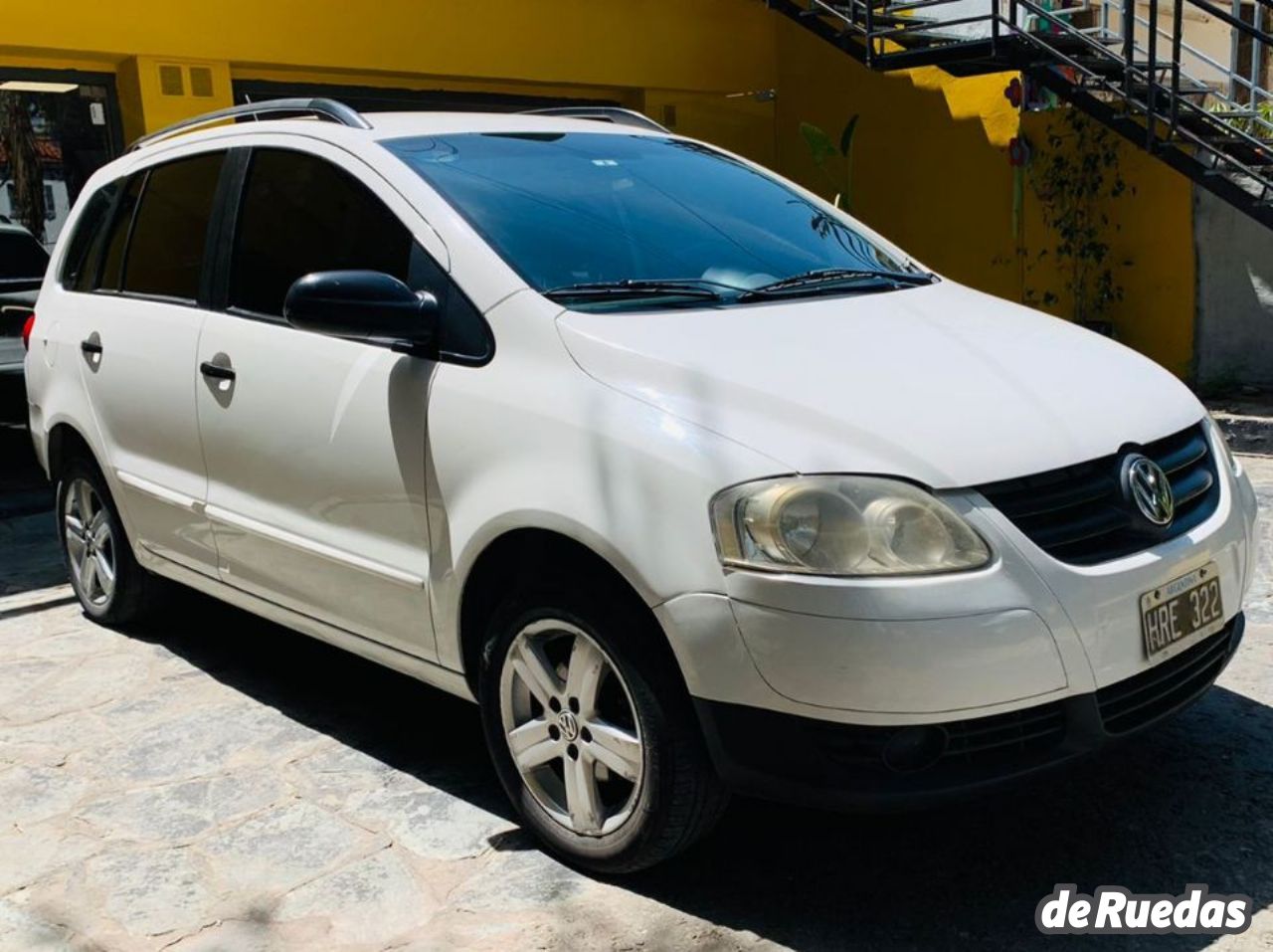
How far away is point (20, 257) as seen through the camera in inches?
311

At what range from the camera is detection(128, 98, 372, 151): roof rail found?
374cm

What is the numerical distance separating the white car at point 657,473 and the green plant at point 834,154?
728 centimetres

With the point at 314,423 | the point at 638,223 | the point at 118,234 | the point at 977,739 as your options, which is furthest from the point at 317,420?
the point at 977,739

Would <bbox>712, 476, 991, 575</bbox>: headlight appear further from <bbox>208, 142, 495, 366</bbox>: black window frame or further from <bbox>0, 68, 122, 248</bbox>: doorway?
<bbox>0, 68, 122, 248</bbox>: doorway

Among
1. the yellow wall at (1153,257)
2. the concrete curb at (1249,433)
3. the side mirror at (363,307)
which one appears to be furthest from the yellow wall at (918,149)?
the side mirror at (363,307)

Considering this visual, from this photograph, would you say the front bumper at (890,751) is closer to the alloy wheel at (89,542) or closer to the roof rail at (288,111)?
the roof rail at (288,111)

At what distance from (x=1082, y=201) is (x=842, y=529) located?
829 centimetres

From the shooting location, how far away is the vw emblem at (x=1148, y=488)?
2750 millimetres

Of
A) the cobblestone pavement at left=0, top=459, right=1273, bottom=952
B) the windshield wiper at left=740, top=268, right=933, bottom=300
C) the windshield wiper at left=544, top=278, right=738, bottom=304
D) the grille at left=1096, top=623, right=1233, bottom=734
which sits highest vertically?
the windshield wiper at left=544, top=278, right=738, bottom=304

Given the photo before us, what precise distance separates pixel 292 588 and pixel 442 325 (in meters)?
1.03

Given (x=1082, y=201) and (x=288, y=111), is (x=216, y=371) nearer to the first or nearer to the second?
(x=288, y=111)

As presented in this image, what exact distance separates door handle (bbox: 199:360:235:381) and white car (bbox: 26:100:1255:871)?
11 millimetres

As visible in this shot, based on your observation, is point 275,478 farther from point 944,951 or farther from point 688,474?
point 944,951

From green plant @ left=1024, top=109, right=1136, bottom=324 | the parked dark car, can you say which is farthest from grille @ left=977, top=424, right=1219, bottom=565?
green plant @ left=1024, top=109, right=1136, bottom=324
